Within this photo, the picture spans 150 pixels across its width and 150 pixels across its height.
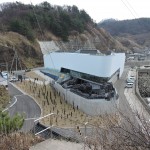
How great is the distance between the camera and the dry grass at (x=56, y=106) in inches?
727

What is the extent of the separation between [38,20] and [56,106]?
3491cm

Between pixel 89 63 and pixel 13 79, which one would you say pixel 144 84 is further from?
pixel 13 79

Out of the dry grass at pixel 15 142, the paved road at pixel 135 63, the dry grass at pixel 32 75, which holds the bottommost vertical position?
the paved road at pixel 135 63

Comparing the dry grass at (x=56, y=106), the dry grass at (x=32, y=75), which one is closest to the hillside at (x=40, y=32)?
the dry grass at (x=32, y=75)

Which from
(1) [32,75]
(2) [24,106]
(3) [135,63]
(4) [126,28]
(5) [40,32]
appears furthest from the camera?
(4) [126,28]

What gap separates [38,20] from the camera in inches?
2218

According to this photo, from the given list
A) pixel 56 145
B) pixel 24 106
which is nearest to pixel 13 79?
pixel 24 106

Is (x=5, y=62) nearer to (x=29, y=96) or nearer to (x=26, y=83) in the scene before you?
(x=26, y=83)

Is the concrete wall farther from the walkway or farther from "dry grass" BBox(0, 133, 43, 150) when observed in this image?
"dry grass" BBox(0, 133, 43, 150)

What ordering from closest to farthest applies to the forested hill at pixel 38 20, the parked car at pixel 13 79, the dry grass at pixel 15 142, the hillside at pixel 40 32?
1. the dry grass at pixel 15 142
2. the parked car at pixel 13 79
3. the hillside at pixel 40 32
4. the forested hill at pixel 38 20

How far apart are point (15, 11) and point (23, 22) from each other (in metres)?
9.77

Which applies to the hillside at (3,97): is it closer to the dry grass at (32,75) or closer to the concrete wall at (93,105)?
the concrete wall at (93,105)

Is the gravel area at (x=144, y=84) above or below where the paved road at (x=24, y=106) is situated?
below

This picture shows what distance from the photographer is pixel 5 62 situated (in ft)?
139
